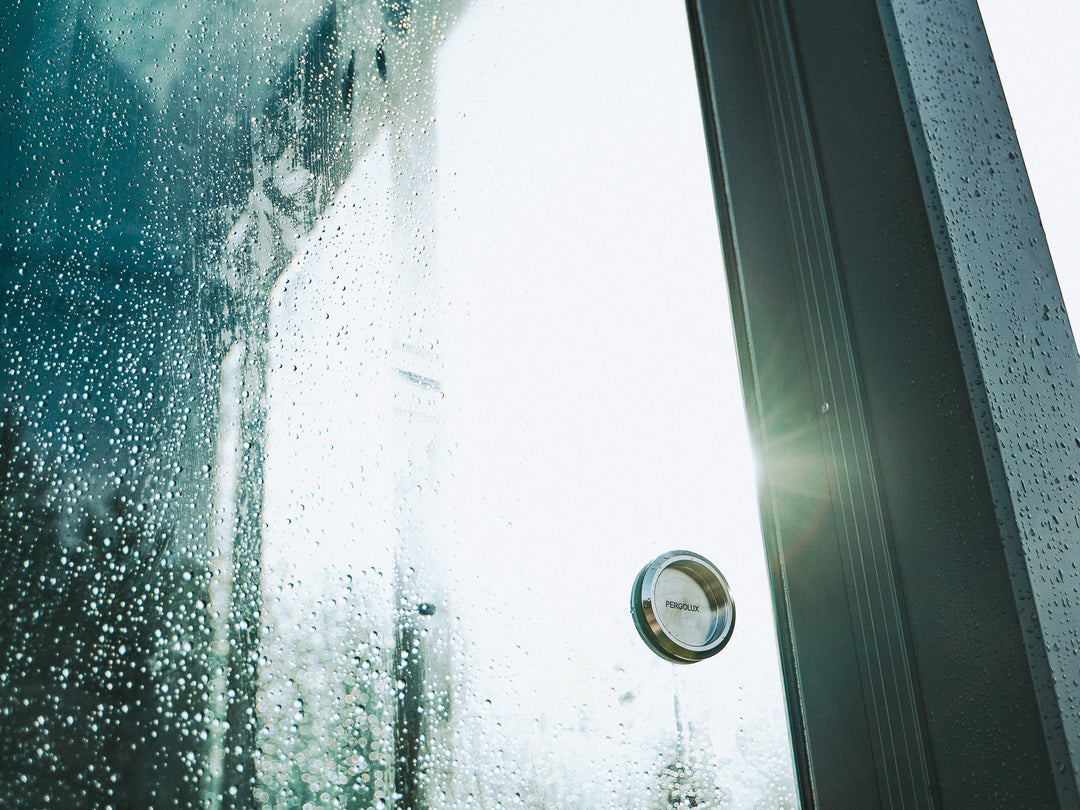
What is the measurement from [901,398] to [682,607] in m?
0.30

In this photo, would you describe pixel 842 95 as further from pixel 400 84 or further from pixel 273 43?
pixel 273 43

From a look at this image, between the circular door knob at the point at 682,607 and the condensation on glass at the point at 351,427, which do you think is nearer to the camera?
the condensation on glass at the point at 351,427

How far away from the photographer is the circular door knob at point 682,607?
64 centimetres

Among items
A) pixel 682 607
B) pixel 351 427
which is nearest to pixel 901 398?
pixel 682 607

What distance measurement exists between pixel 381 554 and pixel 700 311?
45 cm

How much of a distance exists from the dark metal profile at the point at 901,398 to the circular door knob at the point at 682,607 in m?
0.10

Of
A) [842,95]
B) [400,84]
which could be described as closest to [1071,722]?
[842,95]

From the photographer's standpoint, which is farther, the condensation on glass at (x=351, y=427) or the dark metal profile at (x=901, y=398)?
the dark metal profile at (x=901, y=398)

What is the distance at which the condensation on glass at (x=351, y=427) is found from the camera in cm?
45

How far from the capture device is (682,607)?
665 millimetres

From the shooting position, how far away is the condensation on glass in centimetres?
45

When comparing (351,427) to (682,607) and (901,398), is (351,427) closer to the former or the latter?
(682,607)

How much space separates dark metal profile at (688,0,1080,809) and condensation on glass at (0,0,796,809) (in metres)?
0.07

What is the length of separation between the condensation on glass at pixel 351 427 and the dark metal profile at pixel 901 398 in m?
0.07
